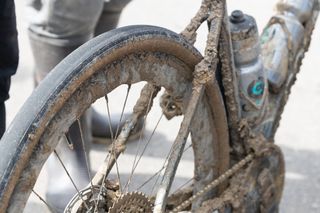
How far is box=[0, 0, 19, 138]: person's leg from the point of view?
6.75 feet

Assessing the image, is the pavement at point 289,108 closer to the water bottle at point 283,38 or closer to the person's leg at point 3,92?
the person's leg at point 3,92

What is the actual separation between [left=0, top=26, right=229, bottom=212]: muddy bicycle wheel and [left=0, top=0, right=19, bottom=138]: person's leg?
1.45 feet

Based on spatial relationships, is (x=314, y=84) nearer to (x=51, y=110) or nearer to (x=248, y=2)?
(x=248, y=2)

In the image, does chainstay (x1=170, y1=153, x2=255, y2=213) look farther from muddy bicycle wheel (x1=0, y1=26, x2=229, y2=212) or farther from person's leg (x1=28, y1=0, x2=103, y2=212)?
person's leg (x1=28, y1=0, x2=103, y2=212)

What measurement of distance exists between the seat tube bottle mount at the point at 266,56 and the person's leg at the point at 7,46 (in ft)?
1.96

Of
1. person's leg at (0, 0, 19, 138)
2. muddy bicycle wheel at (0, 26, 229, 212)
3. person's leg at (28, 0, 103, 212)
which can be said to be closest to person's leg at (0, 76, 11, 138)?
person's leg at (0, 0, 19, 138)

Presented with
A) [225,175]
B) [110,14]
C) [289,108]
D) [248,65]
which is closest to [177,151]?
[225,175]

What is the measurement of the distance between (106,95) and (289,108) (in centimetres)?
179

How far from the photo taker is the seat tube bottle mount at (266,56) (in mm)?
2168

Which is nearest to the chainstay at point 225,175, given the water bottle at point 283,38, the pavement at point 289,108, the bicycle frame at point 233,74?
the bicycle frame at point 233,74

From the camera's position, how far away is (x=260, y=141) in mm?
2227

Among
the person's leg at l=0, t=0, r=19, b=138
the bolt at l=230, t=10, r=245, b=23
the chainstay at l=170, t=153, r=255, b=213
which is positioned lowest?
the chainstay at l=170, t=153, r=255, b=213

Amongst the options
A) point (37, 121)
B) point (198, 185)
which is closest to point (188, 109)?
point (198, 185)

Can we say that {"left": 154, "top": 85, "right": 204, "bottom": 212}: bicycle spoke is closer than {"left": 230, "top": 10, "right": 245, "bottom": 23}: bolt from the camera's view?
Yes
